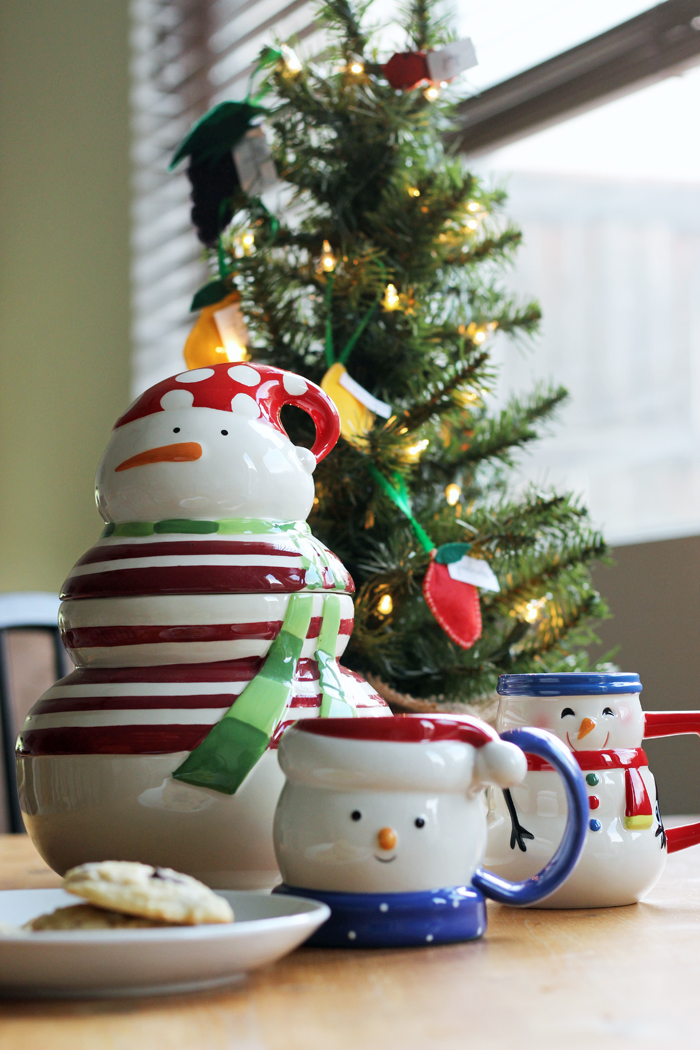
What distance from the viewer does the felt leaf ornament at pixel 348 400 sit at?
0.77 meters

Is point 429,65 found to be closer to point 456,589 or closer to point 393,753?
point 456,589

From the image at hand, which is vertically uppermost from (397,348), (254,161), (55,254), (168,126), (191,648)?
(168,126)

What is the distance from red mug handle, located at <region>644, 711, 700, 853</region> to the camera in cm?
52

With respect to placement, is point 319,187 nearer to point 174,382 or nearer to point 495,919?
point 174,382

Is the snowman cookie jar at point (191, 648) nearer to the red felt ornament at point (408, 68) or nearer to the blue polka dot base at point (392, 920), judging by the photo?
the blue polka dot base at point (392, 920)

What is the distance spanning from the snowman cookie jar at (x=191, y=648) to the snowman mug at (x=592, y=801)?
8 cm

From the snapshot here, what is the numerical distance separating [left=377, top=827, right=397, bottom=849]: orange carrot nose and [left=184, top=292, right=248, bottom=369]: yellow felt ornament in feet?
1.97

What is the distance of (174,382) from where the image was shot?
52cm

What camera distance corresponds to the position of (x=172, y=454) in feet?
1.62

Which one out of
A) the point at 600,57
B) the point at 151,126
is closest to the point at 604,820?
the point at 600,57

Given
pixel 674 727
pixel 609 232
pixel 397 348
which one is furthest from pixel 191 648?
pixel 609 232

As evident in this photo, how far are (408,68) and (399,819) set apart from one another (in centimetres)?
72

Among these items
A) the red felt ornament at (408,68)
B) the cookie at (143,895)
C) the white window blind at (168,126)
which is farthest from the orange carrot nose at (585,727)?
the white window blind at (168,126)

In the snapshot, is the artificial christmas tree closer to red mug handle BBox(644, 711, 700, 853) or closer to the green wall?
red mug handle BBox(644, 711, 700, 853)
